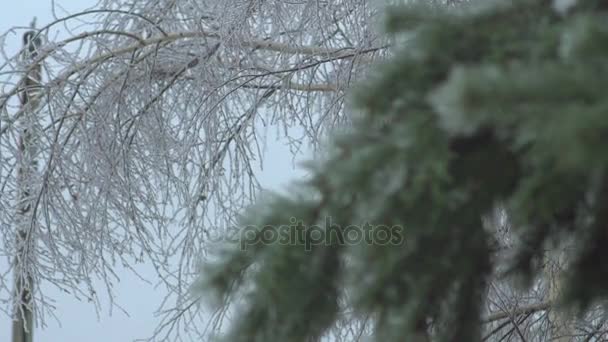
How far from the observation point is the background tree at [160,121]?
2.01 meters

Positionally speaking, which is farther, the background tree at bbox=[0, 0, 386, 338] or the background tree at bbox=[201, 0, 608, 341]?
the background tree at bbox=[0, 0, 386, 338]

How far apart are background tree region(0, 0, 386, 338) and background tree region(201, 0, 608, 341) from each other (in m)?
1.38

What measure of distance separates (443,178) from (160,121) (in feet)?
5.54

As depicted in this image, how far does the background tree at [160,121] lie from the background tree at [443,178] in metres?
1.38

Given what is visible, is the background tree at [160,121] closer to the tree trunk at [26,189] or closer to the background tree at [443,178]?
the tree trunk at [26,189]

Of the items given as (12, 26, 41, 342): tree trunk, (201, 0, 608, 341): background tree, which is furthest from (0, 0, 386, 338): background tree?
(201, 0, 608, 341): background tree

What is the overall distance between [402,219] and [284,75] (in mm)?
1594

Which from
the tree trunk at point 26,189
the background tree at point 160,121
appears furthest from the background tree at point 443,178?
the tree trunk at point 26,189

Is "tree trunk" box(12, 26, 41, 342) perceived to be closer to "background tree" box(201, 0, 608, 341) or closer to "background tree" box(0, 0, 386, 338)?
"background tree" box(0, 0, 386, 338)

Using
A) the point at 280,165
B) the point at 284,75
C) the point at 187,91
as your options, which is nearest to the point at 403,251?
the point at 284,75

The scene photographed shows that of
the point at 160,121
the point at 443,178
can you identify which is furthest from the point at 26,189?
the point at 443,178

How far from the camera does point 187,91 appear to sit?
7.34 ft

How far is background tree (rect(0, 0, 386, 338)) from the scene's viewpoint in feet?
6.60

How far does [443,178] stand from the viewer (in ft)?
1.45
